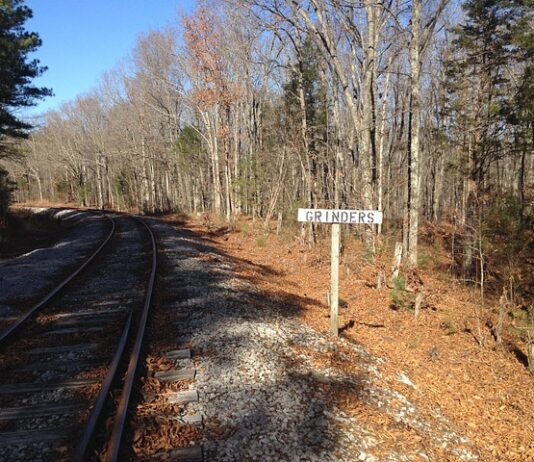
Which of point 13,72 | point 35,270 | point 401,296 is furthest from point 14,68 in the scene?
point 401,296

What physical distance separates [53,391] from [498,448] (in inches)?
187

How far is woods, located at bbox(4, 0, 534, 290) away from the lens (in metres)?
13.7

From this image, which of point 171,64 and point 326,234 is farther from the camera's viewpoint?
point 171,64

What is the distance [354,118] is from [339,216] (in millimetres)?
8214

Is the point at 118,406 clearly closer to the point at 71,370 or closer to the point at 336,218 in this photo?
the point at 71,370

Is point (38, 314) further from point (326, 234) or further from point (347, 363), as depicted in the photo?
point (326, 234)

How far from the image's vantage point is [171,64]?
35656 mm

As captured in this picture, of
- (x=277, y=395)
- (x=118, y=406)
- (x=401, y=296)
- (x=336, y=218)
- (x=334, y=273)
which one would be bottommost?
(x=401, y=296)

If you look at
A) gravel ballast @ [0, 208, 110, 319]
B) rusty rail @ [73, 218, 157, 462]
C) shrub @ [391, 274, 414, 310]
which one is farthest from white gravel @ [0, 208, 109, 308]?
shrub @ [391, 274, 414, 310]

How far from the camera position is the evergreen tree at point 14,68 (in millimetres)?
21281

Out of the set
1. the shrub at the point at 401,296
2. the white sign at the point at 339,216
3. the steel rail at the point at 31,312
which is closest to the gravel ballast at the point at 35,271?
the steel rail at the point at 31,312

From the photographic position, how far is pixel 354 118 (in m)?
13.7

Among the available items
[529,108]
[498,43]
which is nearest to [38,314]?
[529,108]

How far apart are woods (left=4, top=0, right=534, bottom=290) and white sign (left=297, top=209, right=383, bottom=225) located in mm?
3702
